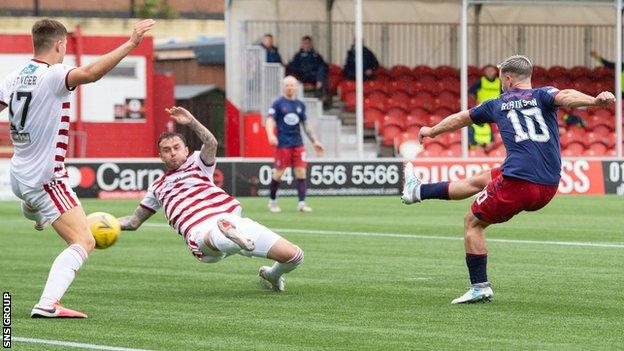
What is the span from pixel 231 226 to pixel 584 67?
27913mm

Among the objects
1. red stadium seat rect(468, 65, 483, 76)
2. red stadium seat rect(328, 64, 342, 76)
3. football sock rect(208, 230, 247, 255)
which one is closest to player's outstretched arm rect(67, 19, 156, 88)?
football sock rect(208, 230, 247, 255)

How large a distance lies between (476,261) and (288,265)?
1536 millimetres

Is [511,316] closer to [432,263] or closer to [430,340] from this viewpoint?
[430,340]

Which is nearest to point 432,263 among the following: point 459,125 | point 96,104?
point 459,125

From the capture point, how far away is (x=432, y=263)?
1405 centimetres

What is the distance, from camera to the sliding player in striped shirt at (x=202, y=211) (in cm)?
1086

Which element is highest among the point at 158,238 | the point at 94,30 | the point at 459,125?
the point at 94,30

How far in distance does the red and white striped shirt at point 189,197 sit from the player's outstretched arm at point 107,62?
6.50 ft

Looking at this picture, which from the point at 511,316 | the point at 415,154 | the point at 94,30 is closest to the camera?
the point at 511,316

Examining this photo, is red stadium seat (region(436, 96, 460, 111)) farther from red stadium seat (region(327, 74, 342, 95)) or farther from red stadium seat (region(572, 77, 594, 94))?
red stadium seat (region(572, 77, 594, 94))

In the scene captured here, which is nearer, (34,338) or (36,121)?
(34,338)

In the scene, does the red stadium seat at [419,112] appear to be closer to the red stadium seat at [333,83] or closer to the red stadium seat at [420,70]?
the red stadium seat at [420,70]

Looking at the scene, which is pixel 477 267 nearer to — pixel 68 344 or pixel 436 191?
pixel 436 191

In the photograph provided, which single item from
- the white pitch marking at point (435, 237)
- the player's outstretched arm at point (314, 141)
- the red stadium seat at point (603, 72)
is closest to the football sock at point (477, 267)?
the white pitch marking at point (435, 237)
